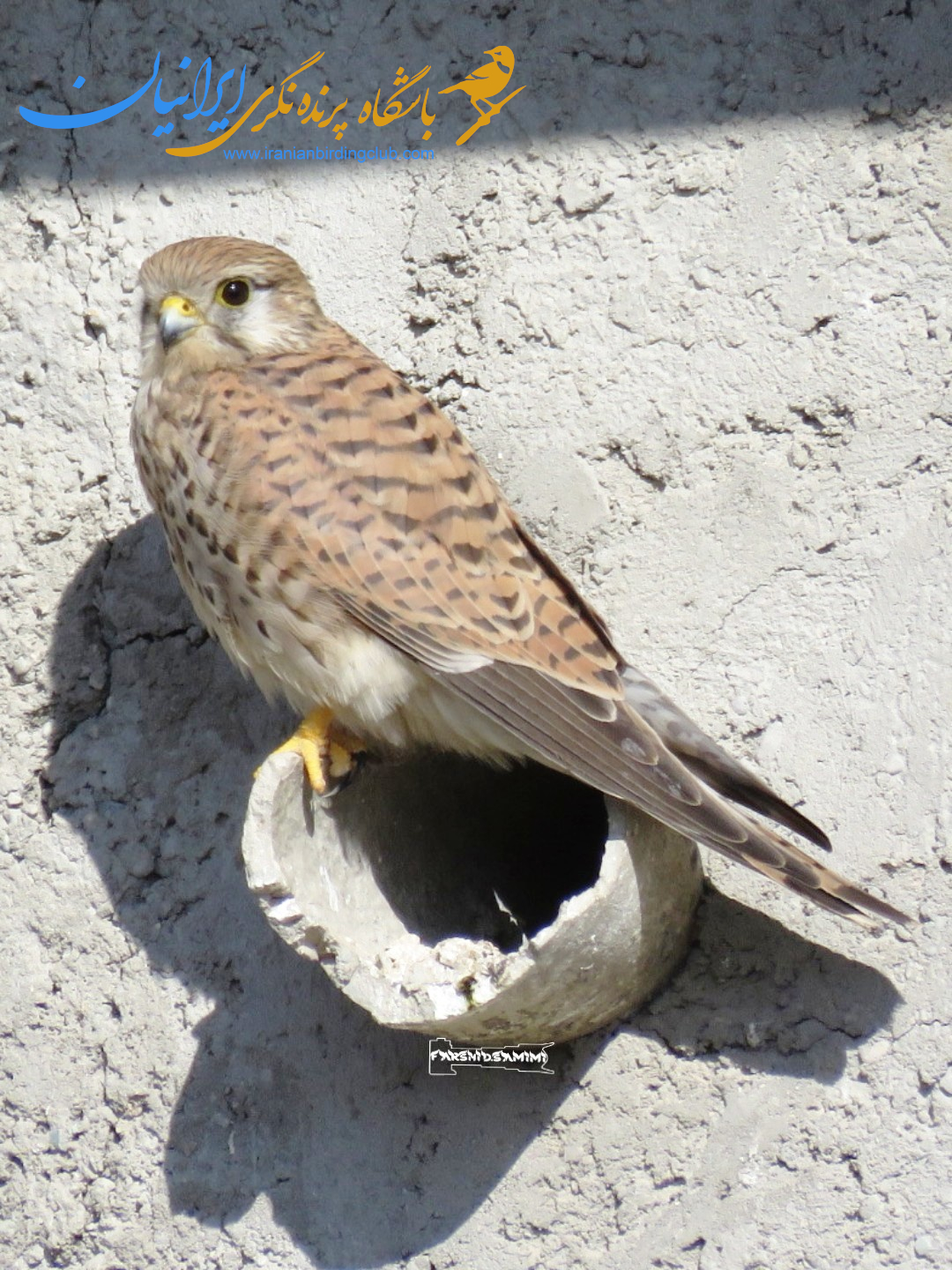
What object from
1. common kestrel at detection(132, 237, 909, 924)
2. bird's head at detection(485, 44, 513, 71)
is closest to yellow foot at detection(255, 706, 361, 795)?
common kestrel at detection(132, 237, 909, 924)

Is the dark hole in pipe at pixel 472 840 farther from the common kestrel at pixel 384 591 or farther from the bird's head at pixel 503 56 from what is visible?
the bird's head at pixel 503 56

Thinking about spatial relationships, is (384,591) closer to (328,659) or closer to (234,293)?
(328,659)

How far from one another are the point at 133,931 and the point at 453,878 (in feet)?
1.76

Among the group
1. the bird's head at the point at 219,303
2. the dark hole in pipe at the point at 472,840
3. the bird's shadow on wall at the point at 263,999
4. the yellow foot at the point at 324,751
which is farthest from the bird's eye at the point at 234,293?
the dark hole in pipe at the point at 472,840

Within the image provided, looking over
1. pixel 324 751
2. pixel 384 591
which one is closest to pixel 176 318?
pixel 384 591

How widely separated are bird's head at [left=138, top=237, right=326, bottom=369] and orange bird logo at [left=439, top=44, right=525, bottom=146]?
52 centimetres

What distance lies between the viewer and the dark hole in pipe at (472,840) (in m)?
2.31

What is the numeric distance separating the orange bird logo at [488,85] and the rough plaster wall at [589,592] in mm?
29

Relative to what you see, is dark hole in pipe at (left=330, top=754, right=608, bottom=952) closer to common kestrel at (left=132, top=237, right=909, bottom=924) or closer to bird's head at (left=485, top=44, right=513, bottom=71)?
common kestrel at (left=132, top=237, right=909, bottom=924)

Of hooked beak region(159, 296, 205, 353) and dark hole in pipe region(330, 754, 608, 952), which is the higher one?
hooked beak region(159, 296, 205, 353)

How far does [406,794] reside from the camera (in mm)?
2422

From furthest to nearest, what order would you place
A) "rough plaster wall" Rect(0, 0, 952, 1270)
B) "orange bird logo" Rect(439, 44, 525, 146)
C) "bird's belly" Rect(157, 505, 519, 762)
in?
"orange bird logo" Rect(439, 44, 525, 146) < "rough plaster wall" Rect(0, 0, 952, 1270) < "bird's belly" Rect(157, 505, 519, 762)

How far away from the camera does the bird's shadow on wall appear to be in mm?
2246

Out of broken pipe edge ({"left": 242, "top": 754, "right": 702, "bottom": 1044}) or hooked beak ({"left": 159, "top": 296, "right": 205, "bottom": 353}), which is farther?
hooked beak ({"left": 159, "top": 296, "right": 205, "bottom": 353})
